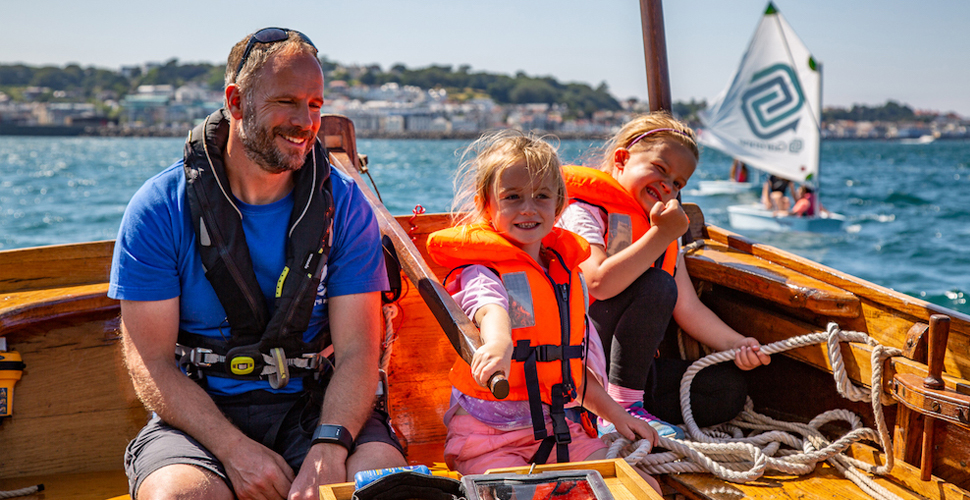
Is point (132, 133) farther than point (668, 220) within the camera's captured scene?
Yes

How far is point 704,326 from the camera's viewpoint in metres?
2.82

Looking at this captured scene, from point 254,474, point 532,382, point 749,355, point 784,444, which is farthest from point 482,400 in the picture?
point 784,444

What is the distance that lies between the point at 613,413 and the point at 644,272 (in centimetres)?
56

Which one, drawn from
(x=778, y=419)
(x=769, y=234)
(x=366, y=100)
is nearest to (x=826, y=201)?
(x=769, y=234)

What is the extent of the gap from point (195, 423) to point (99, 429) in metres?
0.90

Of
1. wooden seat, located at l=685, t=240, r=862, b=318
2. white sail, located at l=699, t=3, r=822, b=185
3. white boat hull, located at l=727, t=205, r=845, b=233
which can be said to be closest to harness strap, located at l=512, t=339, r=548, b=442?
wooden seat, located at l=685, t=240, r=862, b=318

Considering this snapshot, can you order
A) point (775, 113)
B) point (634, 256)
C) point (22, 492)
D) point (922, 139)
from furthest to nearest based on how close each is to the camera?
point (922, 139), point (775, 113), point (634, 256), point (22, 492)

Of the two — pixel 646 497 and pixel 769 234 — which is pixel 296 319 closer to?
pixel 646 497

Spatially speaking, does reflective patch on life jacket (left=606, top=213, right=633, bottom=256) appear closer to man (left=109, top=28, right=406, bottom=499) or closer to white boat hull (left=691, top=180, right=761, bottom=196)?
man (left=109, top=28, right=406, bottom=499)

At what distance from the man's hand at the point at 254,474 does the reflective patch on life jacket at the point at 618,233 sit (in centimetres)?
134

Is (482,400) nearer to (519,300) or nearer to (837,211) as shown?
(519,300)

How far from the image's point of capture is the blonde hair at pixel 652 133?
259cm

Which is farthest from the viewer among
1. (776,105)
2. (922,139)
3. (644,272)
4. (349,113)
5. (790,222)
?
(922,139)

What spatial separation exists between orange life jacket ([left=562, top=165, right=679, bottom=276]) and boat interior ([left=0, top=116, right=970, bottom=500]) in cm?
51
